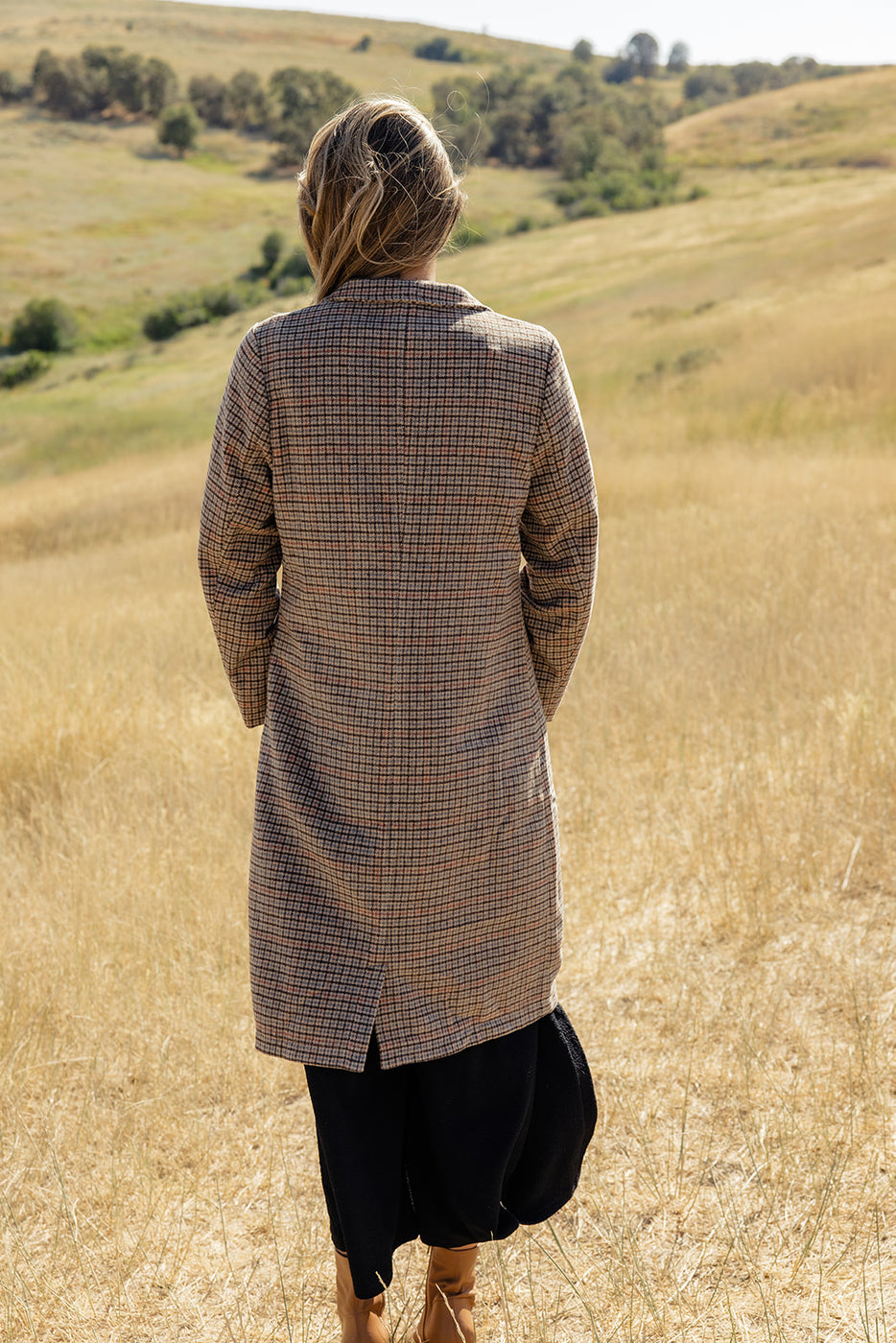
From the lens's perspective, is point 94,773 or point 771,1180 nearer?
point 771,1180

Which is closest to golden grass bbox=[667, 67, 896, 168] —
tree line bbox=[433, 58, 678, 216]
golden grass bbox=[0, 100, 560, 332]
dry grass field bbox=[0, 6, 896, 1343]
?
tree line bbox=[433, 58, 678, 216]

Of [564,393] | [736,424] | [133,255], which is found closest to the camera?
[564,393]

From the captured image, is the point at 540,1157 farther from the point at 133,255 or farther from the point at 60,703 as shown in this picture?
the point at 133,255

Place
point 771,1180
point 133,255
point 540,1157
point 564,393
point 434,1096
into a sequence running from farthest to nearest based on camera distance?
point 133,255 → point 771,1180 → point 540,1157 → point 434,1096 → point 564,393

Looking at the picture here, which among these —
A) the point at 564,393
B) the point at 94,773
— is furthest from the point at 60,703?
the point at 564,393

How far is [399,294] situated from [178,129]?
10104cm

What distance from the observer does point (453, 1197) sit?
1.98 metres

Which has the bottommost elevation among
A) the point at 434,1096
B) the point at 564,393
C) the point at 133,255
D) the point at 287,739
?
the point at 133,255

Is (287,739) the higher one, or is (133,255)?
(287,739)

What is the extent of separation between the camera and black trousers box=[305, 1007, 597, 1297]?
1.92m

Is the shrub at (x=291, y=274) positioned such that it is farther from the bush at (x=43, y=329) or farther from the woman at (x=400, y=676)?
the woman at (x=400, y=676)

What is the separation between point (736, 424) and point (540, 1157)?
11.1 metres

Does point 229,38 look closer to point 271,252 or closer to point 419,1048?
point 271,252

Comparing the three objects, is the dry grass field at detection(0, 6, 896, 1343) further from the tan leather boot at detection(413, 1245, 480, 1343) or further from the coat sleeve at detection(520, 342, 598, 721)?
the coat sleeve at detection(520, 342, 598, 721)
